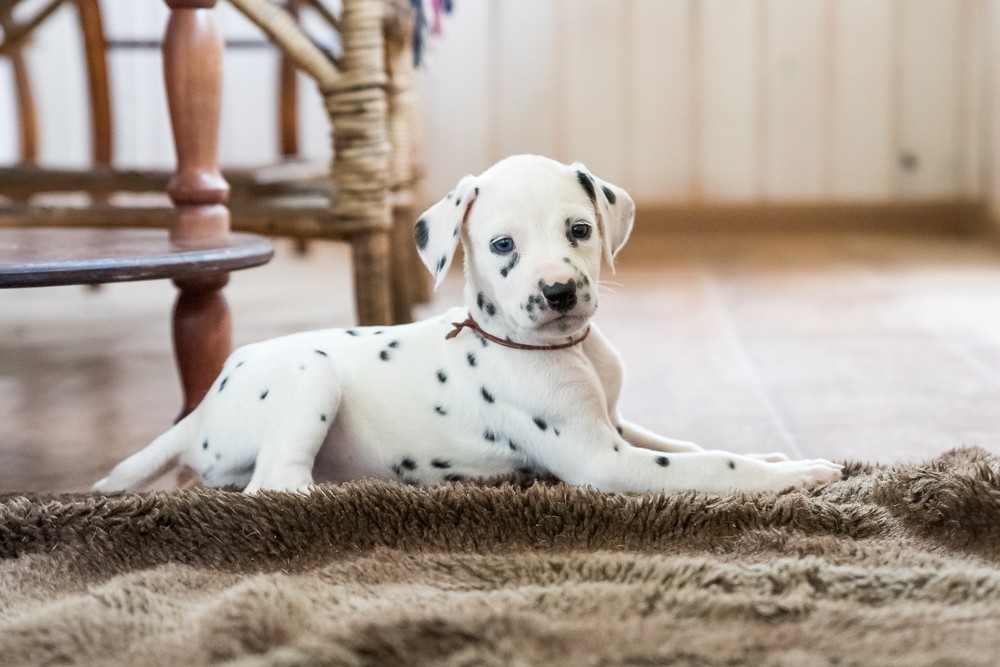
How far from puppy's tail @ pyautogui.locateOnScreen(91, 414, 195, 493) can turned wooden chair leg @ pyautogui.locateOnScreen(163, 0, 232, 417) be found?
0.74 feet

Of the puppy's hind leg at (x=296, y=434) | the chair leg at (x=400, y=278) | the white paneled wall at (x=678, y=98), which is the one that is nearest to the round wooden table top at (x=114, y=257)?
the puppy's hind leg at (x=296, y=434)

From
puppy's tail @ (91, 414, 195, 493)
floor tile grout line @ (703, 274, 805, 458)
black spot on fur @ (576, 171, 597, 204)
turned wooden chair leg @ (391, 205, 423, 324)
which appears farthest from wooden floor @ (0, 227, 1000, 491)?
black spot on fur @ (576, 171, 597, 204)

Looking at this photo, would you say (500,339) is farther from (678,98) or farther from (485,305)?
(678,98)

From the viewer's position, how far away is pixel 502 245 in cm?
140

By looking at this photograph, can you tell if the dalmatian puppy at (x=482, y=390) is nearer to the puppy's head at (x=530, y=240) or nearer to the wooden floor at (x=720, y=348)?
the puppy's head at (x=530, y=240)

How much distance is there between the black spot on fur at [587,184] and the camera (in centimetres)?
146

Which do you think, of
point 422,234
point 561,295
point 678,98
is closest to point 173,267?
point 422,234

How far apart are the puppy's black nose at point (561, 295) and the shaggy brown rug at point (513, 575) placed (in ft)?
0.68

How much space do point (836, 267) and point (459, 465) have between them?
2338 mm

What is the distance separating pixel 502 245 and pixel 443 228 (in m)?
0.10

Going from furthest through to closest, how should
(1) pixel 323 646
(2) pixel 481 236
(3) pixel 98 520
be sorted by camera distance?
1. (2) pixel 481 236
2. (3) pixel 98 520
3. (1) pixel 323 646

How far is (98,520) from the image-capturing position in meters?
1.27

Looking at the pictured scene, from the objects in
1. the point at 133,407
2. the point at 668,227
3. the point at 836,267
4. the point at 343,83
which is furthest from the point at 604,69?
the point at 133,407

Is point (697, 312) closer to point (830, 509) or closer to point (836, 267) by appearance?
point (836, 267)
